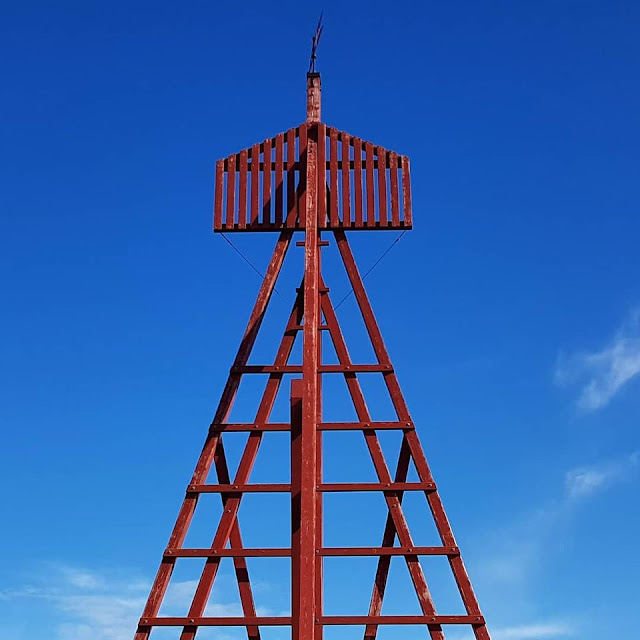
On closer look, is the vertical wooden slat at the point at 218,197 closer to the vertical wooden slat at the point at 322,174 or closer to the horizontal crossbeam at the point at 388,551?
the vertical wooden slat at the point at 322,174

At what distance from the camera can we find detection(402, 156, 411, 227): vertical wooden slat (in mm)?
14523

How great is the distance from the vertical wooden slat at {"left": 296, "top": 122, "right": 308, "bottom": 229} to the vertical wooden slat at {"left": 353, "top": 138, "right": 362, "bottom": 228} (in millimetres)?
681

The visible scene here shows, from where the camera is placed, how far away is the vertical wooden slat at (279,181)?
48.2 feet

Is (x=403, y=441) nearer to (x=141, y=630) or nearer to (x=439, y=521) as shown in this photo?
(x=439, y=521)

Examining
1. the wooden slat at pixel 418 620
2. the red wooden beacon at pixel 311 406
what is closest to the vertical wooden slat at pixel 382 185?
the red wooden beacon at pixel 311 406

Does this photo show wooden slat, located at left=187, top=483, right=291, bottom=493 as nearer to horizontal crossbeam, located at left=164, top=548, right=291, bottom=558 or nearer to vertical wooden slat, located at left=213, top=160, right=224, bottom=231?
horizontal crossbeam, located at left=164, top=548, right=291, bottom=558

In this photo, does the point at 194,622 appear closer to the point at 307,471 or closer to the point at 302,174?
the point at 307,471

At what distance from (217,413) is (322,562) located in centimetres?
236

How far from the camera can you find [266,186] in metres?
14.8

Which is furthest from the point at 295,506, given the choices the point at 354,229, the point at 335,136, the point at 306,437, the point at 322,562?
the point at 335,136

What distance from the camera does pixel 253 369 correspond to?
1421 cm

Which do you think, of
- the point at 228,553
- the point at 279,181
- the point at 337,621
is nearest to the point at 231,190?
the point at 279,181

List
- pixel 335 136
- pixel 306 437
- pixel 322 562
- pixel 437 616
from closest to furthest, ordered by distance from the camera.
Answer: pixel 306 437 < pixel 437 616 < pixel 322 562 < pixel 335 136

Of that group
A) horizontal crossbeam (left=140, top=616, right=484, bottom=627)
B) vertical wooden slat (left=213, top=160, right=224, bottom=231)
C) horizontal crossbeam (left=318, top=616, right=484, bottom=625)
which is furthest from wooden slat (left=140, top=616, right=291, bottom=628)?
vertical wooden slat (left=213, top=160, right=224, bottom=231)
